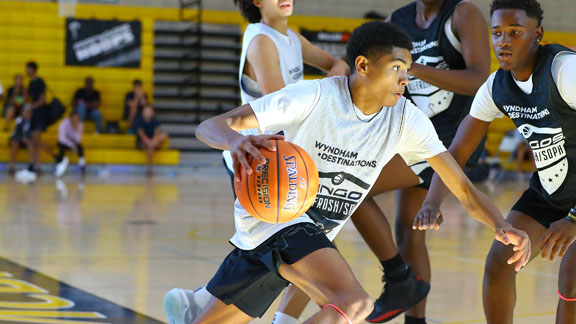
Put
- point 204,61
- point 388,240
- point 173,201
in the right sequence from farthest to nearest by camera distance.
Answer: point 204,61 → point 173,201 → point 388,240

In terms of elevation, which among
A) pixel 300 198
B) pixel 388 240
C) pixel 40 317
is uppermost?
pixel 300 198

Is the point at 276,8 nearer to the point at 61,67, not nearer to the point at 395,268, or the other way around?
the point at 395,268

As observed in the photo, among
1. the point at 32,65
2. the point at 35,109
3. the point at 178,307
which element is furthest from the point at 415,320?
the point at 32,65

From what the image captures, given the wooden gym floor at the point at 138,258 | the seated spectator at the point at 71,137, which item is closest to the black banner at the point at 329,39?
the seated spectator at the point at 71,137

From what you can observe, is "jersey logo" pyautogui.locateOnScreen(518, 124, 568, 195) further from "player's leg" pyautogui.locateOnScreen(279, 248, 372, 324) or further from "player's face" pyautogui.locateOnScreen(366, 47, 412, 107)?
"player's leg" pyautogui.locateOnScreen(279, 248, 372, 324)

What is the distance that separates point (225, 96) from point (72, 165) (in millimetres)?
3438

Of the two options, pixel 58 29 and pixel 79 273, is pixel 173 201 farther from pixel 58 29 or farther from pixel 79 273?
pixel 58 29

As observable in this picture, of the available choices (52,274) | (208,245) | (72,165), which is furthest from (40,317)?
(72,165)

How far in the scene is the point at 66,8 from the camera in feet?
52.5

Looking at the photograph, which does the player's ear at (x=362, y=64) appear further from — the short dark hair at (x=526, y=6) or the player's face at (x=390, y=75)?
the short dark hair at (x=526, y=6)

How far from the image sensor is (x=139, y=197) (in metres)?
10.5

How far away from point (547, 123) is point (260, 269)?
121 centimetres

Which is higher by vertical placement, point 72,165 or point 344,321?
point 344,321

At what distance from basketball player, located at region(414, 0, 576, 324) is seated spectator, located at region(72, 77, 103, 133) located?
13.2m
